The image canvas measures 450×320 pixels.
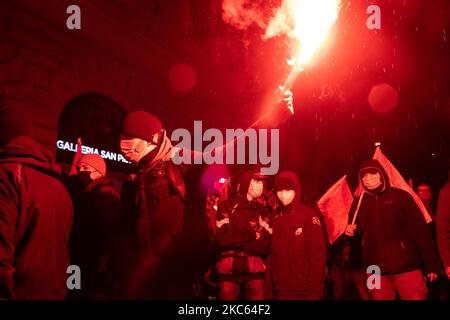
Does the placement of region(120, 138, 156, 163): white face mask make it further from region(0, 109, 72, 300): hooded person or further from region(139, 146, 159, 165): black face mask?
region(0, 109, 72, 300): hooded person

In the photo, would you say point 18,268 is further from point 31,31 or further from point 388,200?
point 31,31

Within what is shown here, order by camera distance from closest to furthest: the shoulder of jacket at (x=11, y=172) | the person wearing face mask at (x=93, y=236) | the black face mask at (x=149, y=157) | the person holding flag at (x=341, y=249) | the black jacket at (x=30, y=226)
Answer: the black jacket at (x=30, y=226) → the shoulder of jacket at (x=11, y=172) → the black face mask at (x=149, y=157) → the person wearing face mask at (x=93, y=236) → the person holding flag at (x=341, y=249)

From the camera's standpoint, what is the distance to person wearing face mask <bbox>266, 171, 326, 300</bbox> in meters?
5.60

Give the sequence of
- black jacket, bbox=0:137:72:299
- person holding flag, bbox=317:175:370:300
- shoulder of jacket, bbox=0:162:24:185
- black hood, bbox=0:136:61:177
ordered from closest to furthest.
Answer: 1. black jacket, bbox=0:137:72:299
2. shoulder of jacket, bbox=0:162:24:185
3. black hood, bbox=0:136:61:177
4. person holding flag, bbox=317:175:370:300

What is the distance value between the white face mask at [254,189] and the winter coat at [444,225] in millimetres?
2407

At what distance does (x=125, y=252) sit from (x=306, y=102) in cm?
1444

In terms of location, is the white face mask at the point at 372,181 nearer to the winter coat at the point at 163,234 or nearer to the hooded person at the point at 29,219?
the winter coat at the point at 163,234

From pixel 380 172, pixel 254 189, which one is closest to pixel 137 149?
pixel 254 189

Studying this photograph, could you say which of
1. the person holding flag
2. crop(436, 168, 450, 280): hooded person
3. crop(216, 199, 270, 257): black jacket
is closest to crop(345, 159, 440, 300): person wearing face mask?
crop(436, 168, 450, 280): hooded person

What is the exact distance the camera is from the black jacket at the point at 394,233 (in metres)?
5.50

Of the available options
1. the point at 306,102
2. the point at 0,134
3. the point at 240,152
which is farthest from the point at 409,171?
the point at 0,134

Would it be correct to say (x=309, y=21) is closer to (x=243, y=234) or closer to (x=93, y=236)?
(x=243, y=234)

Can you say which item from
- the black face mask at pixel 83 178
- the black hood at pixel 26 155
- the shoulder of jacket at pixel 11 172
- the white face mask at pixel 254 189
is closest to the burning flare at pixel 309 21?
the white face mask at pixel 254 189

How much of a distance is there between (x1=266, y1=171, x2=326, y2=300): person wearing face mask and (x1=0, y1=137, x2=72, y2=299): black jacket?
348cm
